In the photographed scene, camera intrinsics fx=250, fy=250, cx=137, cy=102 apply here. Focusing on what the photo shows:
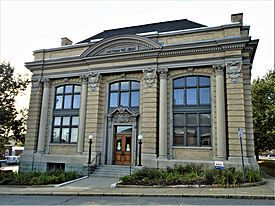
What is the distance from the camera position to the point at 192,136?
59.7ft

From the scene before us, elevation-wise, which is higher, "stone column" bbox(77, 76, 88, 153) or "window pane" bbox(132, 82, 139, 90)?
"window pane" bbox(132, 82, 139, 90)

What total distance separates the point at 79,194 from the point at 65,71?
532 inches

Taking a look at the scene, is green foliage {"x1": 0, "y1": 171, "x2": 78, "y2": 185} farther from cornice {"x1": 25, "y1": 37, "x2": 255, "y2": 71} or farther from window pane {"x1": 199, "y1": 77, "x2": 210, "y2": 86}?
window pane {"x1": 199, "y1": 77, "x2": 210, "y2": 86}

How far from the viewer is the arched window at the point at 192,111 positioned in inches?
709

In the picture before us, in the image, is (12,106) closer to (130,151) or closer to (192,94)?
(130,151)

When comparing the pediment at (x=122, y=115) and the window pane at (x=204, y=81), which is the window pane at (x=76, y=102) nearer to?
the pediment at (x=122, y=115)

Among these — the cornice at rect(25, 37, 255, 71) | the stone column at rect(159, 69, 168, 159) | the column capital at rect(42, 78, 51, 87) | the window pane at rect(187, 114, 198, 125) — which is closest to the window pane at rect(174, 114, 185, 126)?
the window pane at rect(187, 114, 198, 125)

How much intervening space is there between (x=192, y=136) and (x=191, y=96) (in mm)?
3044

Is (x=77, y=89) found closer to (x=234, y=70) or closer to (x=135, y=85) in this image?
(x=135, y=85)

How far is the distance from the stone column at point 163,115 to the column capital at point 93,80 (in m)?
5.43

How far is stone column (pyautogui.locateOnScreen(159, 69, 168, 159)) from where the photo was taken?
18.2m

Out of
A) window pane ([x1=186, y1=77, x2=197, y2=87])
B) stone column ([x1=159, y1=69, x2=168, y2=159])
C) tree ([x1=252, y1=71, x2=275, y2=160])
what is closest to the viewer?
stone column ([x1=159, y1=69, x2=168, y2=159])

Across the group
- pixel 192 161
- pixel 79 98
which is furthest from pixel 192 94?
pixel 79 98

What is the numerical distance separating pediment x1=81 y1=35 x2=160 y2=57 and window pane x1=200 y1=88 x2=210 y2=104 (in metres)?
5.05
